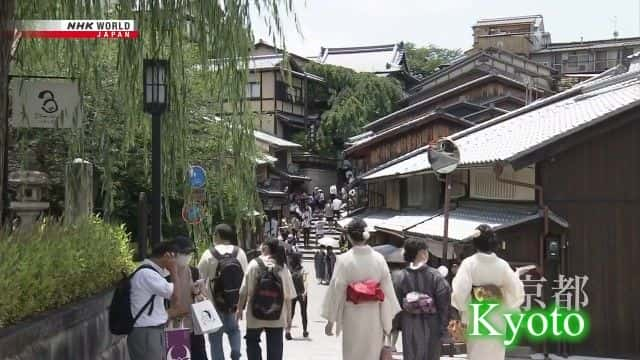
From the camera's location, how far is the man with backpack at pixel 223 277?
8.09m

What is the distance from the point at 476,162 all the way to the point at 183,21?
876 cm

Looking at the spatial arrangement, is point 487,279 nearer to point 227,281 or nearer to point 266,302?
point 266,302

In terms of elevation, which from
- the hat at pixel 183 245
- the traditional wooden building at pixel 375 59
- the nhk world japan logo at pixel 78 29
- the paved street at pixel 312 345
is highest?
the traditional wooden building at pixel 375 59

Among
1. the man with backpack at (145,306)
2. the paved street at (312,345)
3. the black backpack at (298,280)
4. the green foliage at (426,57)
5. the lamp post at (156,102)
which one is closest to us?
the man with backpack at (145,306)

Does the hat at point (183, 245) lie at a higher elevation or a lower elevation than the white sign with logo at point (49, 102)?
lower

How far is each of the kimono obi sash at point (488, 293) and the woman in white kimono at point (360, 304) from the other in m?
0.85

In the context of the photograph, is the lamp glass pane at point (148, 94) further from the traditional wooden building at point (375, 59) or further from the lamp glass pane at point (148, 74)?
the traditional wooden building at point (375, 59)

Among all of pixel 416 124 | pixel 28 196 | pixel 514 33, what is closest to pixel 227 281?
pixel 28 196

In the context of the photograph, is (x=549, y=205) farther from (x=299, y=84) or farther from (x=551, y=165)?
(x=299, y=84)

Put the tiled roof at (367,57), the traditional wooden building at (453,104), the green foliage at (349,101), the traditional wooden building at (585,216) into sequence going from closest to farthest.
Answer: the traditional wooden building at (585,216), the traditional wooden building at (453,104), the green foliage at (349,101), the tiled roof at (367,57)

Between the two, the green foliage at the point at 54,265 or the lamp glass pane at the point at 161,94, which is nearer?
the green foliage at the point at 54,265

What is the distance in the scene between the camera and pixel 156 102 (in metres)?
7.42

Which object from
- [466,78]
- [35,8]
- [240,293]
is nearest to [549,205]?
[240,293]

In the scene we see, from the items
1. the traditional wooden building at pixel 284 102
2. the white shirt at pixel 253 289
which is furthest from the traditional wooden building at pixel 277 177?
the white shirt at pixel 253 289
